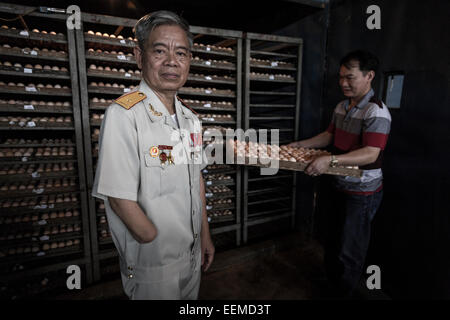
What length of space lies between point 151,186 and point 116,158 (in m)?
0.25

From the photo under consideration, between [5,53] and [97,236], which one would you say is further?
[97,236]

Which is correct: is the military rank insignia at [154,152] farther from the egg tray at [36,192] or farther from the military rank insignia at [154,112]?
the egg tray at [36,192]

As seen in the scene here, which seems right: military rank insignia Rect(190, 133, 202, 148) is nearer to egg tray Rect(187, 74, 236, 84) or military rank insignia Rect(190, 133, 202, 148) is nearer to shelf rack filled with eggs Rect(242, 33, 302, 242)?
egg tray Rect(187, 74, 236, 84)

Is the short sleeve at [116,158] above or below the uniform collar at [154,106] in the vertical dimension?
below

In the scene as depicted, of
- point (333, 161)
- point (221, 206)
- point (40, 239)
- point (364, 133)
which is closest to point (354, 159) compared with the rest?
point (333, 161)

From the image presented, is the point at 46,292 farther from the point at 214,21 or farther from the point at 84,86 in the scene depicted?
the point at 214,21

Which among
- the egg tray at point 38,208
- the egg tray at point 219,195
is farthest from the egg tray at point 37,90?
the egg tray at point 219,195

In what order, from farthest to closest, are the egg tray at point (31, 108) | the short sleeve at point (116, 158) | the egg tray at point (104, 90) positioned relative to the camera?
1. the egg tray at point (104, 90)
2. the egg tray at point (31, 108)
3. the short sleeve at point (116, 158)

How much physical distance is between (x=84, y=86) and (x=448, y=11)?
11.8 feet

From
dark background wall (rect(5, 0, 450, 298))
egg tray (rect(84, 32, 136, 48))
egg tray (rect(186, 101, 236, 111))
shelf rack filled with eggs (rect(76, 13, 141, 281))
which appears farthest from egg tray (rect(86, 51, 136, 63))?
dark background wall (rect(5, 0, 450, 298))

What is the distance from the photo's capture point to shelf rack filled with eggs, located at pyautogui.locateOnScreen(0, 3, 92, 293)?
8.29 feet

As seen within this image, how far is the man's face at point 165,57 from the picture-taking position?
1380 millimetres
